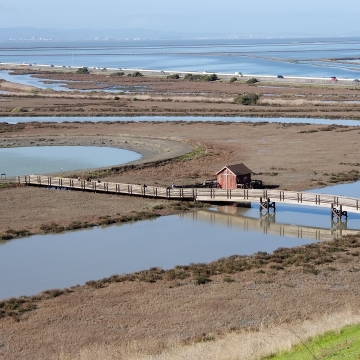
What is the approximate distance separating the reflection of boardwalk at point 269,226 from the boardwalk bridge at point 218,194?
90cm

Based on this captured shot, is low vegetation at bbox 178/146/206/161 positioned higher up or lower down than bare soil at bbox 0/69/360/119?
higher up

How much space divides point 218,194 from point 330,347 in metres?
25.6

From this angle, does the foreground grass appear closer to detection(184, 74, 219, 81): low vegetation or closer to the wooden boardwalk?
the wooden boardwalk

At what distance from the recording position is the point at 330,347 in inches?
666

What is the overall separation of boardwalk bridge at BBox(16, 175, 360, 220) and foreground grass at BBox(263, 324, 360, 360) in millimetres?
19146

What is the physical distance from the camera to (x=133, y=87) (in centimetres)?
13400

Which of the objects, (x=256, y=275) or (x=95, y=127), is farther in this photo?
(x=95, y=127)

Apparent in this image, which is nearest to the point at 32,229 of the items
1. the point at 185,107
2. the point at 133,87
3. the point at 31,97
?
the point at 185,107

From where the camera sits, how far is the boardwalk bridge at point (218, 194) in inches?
1502

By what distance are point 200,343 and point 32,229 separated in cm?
1738

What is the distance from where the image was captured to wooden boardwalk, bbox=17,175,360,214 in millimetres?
38312

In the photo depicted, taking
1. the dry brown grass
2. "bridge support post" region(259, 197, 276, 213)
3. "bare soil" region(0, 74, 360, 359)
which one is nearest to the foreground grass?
the dry brown grass

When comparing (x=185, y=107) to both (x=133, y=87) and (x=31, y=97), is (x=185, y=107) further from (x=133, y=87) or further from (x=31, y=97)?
(x=133, y=87)

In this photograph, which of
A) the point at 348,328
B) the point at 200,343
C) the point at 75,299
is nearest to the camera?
the point at 348,328
